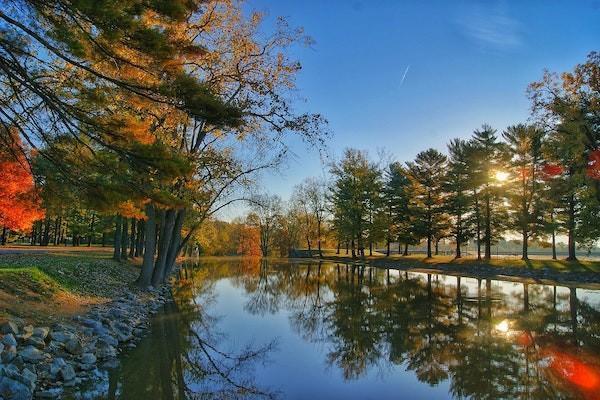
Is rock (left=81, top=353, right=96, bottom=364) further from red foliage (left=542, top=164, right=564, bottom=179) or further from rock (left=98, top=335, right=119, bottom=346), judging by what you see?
red foliage (left=542, top=164, right=564, bottom=179)

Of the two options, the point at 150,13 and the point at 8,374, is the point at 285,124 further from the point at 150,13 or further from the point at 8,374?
the point at 8,374

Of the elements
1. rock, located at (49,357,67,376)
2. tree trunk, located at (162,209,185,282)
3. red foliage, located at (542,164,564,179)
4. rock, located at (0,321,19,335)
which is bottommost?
rock, located at (49,357,67,376)

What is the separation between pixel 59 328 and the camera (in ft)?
27.8

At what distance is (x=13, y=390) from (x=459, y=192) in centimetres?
4059

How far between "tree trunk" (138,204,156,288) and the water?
1601 millimetres

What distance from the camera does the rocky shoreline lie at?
601 cm

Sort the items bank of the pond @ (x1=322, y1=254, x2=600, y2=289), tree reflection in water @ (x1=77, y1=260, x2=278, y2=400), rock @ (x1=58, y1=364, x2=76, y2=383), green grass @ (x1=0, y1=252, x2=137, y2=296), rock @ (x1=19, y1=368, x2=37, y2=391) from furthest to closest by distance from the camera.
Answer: bank of the pond @ (x1=322, y1=254, x2=600, y2=289)
green grass @ (x1=0, y1=252, x2=137, y2=296)
tree reflection in water @ (x1=77, y1=260, x2=278, y2=400)
rock @ (x1=58, y1=364, x2=76, y2=383)
rock @ (x1=19, y1=368, x2=37, y2=391)

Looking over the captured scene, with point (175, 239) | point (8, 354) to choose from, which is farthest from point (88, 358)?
point (175, 239)

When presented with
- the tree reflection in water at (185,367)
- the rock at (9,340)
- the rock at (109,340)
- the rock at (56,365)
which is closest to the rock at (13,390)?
the tree reflection in water at (185,367)

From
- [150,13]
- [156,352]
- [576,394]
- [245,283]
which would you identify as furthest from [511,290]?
[150,13]

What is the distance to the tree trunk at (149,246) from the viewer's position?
56.0 feet

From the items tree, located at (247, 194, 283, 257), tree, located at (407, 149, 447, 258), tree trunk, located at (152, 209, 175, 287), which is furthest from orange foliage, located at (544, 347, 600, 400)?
tree, located at (247, 194, 283, 257)

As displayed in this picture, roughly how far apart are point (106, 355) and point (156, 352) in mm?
1041

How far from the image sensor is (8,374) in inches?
232
